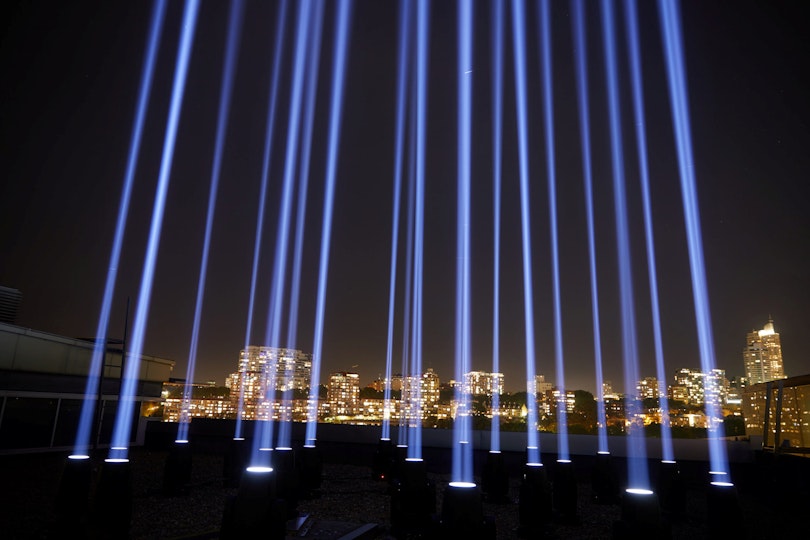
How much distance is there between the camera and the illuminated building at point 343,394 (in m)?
114

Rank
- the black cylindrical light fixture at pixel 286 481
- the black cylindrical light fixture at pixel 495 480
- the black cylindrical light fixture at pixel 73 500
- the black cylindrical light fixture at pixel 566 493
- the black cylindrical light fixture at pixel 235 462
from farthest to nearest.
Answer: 1. the black cylindrical light fixture at pixel 235 462
2. the black cylindrical light fixture at pixel 495 480
3. the black cylindrical light fixture at pixel 566 493
4. the black cylindrical light fixture at pixel 286 481
5. the black cylindrical light fixture at pixel 73 500

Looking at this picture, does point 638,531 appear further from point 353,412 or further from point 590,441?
point 353,412

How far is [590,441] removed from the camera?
17688mm

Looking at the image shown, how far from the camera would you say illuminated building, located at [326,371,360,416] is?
11388cm

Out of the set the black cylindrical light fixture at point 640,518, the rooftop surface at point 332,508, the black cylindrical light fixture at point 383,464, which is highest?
the black cylindrical light fixture at point 640,518

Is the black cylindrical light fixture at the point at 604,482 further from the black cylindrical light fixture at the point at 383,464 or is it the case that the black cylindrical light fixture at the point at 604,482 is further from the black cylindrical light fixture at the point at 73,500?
the black cylindrical light fixture at the point at 73,500

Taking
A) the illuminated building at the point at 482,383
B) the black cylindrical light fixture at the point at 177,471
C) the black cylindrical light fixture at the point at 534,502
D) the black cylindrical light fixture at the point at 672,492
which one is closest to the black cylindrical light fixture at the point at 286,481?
the black cylindrical light fixture at the point at 177,471

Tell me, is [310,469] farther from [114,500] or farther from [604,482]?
[604,482]

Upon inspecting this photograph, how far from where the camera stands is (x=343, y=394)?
121062mm

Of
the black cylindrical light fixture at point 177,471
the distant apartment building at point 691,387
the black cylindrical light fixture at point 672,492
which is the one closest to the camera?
the black cylindrical light fixture at point 672,492

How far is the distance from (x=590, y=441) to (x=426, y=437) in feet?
19.1

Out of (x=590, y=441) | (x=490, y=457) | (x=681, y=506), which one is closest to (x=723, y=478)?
(x=681, y=506)

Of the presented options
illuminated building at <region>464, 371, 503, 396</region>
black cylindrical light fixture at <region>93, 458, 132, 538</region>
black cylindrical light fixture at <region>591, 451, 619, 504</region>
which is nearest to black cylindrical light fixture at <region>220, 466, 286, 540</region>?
black cylindrical light fixture at <region>93, 458, 132, 538</region>

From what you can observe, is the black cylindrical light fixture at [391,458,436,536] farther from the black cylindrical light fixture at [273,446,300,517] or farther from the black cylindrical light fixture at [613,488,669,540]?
the black cylindrical light fixture at [613,488,669,540]
